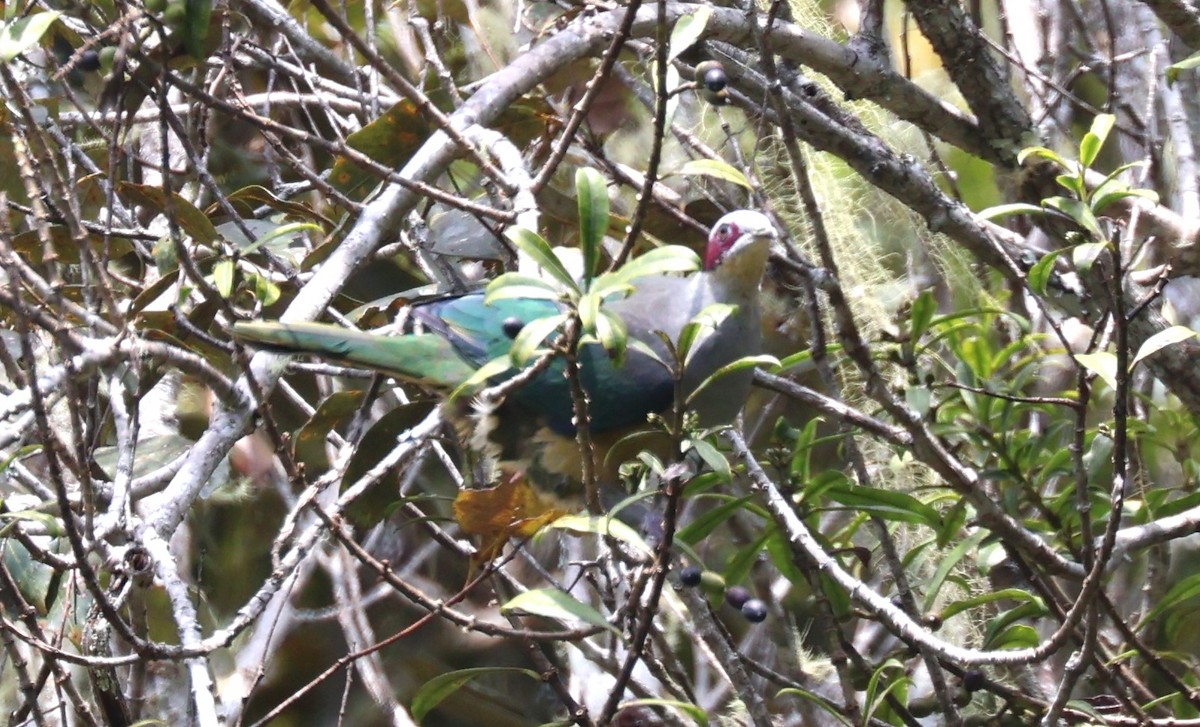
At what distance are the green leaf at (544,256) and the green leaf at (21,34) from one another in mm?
939

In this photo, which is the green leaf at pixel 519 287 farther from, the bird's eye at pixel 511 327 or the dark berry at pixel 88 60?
the dark berry at pixel 88 60

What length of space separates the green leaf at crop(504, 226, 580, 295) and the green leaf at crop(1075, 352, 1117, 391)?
2.33ft

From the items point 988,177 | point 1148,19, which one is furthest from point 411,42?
point 1148,19

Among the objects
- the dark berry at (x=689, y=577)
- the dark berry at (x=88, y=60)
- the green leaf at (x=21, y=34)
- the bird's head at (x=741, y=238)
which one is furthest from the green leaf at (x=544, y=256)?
the dark berry at (x=88, y=60)

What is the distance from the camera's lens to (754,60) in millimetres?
2721

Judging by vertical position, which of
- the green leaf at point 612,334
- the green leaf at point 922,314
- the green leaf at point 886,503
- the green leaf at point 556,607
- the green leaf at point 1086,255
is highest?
the green leaf at point 612,334

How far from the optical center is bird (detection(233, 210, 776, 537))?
2203 millimetres

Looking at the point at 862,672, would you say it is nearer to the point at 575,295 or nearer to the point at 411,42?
the point at 575,295

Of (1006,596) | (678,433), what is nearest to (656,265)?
(678,433)

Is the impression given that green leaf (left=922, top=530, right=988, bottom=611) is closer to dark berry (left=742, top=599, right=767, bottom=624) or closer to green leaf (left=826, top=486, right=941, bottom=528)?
green leaf (left=826, top=486, right=941, bottom=528)

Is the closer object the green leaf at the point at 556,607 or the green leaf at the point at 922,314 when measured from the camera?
the green leaf at the point at 556,607

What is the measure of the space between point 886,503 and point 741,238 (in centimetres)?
57

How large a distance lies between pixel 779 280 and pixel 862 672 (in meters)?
1.09

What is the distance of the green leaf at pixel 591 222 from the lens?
143 centimetres
